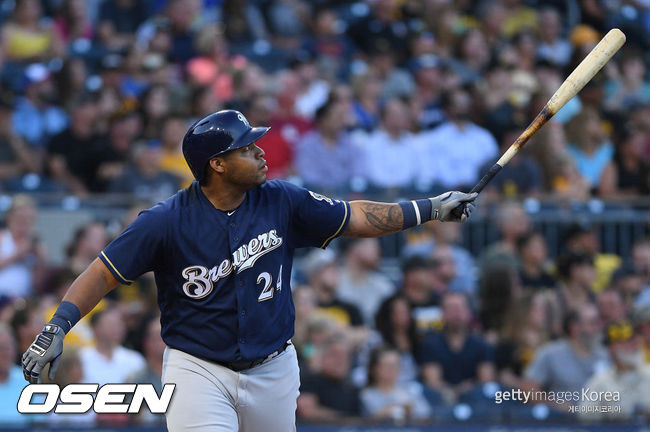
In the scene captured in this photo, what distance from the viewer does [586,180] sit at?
32.7ft

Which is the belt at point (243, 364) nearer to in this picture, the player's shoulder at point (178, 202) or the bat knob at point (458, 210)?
the player's shoulder at point (178, 202)

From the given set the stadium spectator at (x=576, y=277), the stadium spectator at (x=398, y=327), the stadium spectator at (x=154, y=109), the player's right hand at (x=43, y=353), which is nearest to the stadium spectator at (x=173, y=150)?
the stadium spectator at (x=154, y=109)

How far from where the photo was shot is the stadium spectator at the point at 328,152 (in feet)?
31.3

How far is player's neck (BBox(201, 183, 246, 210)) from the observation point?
4.75 metres

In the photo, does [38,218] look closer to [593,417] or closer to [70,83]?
[70,83]

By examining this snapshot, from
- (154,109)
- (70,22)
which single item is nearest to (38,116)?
(154,109)

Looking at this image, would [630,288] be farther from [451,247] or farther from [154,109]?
[154,109]

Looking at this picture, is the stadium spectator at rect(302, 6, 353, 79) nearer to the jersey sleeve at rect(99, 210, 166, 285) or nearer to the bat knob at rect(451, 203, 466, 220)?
the bat knob at rect(451, 203, 466, 220)

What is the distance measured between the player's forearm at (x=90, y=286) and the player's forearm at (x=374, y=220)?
3.61 ft

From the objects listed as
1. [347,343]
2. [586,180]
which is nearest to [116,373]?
[347,343]

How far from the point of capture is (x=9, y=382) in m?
7.22

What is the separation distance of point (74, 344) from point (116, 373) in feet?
1.46

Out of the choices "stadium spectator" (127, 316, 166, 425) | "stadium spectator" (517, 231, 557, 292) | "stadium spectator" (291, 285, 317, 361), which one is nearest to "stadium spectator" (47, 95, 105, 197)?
"stadium spectator" (127, 316, 166, 425)

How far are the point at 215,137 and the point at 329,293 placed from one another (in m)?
3.98
